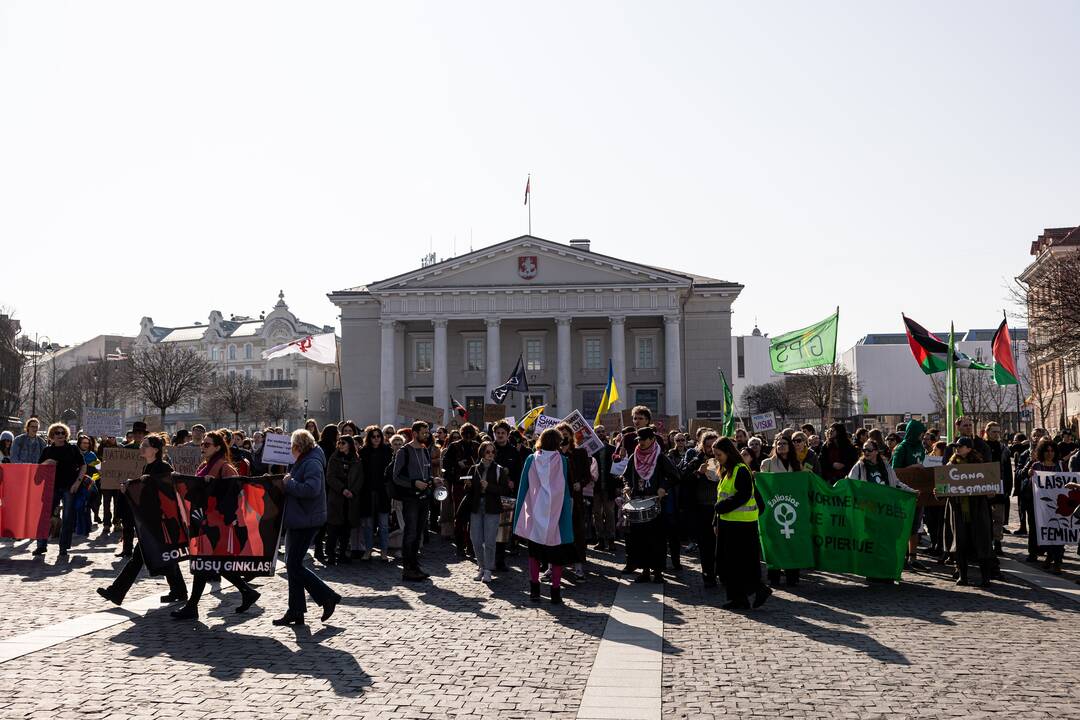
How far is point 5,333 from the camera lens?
61.1 meters

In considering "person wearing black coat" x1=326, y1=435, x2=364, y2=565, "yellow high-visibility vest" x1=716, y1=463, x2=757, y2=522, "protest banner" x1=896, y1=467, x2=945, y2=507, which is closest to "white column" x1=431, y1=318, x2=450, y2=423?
"person wearing black coat" x1=326, y1=435, x2=364, y2=565

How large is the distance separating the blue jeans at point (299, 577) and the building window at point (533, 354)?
48.9 meters

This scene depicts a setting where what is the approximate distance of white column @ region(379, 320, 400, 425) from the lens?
5678 cm

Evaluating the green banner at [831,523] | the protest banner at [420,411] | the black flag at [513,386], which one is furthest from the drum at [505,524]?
the black flag at [513,386]

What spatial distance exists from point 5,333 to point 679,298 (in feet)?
128

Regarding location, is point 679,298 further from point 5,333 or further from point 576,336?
point 5,333

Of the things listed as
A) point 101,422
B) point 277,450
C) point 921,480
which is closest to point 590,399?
point 101,422

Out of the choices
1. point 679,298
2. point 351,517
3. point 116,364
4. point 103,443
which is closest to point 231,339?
point 116,364

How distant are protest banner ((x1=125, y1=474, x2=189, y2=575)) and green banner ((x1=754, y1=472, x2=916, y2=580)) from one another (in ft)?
21.2

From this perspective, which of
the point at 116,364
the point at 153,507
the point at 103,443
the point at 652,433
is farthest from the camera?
the point at 116,364

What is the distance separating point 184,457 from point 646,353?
43.4 m

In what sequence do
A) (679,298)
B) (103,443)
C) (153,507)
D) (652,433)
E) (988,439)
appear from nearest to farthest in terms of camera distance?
(153,507), (652,433), (988,439), (103,443), (679,298)

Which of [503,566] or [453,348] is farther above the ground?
[453,348]

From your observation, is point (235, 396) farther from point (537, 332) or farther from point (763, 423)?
point (763, 423)
